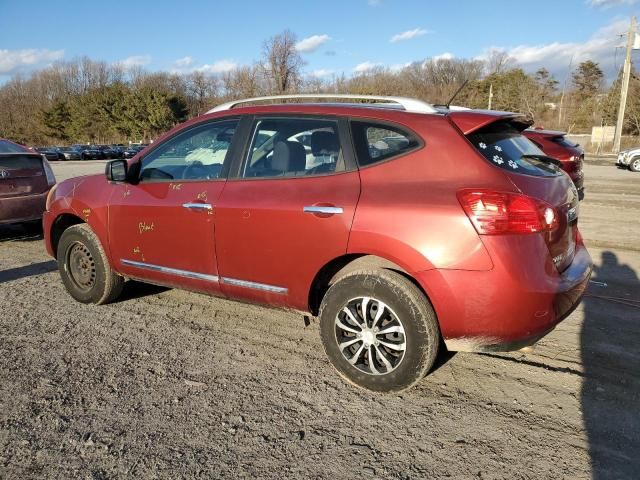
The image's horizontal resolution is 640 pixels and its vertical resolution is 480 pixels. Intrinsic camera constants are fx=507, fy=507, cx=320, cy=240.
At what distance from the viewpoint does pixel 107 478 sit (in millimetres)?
2432

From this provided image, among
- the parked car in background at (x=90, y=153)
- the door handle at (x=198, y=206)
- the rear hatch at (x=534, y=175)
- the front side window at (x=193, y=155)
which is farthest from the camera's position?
the parked car in background at (x=90, y=153)

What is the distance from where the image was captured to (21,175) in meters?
7.27

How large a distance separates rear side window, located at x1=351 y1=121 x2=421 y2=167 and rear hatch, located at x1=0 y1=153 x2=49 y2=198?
595 cm

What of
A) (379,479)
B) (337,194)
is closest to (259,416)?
(379,479)

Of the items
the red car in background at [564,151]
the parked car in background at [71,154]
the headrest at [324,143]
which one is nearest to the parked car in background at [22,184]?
the headrest at [324,143]

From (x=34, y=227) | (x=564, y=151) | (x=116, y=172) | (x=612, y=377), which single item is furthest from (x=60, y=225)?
(x=564, y=151)

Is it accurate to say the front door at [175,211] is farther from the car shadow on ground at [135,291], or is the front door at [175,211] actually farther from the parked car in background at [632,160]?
the parked car in background at [632,160]

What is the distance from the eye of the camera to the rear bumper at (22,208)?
7.09 m

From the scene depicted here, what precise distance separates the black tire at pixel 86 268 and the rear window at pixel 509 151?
11.0 ft

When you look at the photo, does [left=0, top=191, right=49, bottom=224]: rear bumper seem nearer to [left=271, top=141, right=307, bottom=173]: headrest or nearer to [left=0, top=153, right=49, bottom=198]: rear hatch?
[left=0, top=153, right=49, bottom=198]: rear hatch

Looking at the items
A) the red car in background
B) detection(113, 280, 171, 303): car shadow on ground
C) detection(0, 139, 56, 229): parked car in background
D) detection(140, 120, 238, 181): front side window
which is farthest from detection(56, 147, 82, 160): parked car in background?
detection(140, 120, 238, 181): front side window

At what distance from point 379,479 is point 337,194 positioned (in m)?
1.64

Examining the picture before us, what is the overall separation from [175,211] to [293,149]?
109 cm

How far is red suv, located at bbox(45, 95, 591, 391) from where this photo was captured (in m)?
2.81
